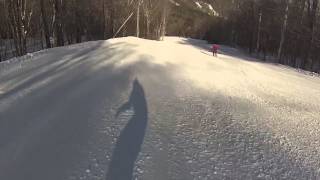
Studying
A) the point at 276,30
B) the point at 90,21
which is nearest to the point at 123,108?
the point at 90,21

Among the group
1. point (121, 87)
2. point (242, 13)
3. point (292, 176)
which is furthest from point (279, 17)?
point (292, 176)

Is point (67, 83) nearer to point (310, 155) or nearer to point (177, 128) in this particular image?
point (177, 128)

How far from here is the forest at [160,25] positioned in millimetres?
36781

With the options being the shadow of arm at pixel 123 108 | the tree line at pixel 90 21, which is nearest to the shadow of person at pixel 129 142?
the shadow of arm at pixel 123 108

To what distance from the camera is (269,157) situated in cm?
1170

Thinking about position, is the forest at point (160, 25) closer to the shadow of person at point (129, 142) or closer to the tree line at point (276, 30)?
the tree line at point (276, 30)

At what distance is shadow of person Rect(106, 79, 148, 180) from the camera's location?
10297 mm

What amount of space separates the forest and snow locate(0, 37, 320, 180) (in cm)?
1333

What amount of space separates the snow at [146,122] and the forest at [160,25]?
13327mm

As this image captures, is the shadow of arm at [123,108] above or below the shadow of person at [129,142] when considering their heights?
above

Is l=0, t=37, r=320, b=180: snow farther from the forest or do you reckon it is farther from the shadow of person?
the forest

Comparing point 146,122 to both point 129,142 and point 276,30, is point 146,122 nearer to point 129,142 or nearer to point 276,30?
point 129,142

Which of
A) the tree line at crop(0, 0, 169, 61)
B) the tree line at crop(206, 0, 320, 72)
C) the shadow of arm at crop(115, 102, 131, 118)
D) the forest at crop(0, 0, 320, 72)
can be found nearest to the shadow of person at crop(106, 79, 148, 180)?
the shadow of arm at crop(115, 102, 131, 118)

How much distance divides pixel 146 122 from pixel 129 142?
154 cm
